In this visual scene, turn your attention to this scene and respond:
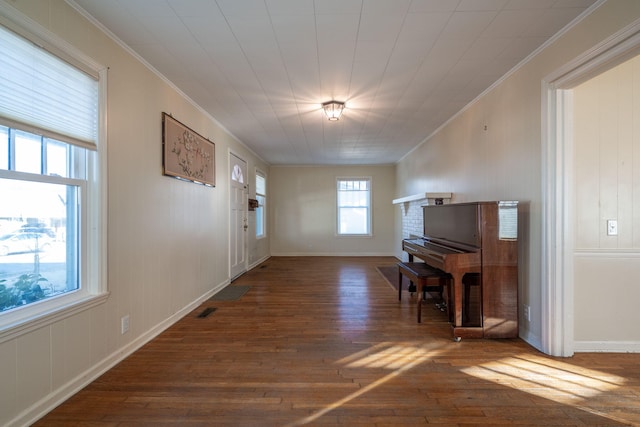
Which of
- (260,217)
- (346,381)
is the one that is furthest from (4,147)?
(260,217)

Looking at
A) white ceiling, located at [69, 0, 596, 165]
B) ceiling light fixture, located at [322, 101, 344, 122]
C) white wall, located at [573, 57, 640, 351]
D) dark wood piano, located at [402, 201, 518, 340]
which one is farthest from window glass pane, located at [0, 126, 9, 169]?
white wall, located at [573, 57, 640, 351]

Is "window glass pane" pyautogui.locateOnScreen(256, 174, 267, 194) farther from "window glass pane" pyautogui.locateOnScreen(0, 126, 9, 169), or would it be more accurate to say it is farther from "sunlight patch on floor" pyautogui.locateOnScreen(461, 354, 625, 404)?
"sunlight patch on floor" pyautogui.locateOnScreen(461, 354, 625, 404)

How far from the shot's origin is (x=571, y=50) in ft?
7.04

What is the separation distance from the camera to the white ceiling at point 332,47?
Answer: 1.95m

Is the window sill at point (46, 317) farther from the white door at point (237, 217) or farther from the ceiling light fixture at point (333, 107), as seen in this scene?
the white door at point (237, 217)

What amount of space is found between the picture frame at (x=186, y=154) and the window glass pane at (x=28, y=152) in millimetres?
1178

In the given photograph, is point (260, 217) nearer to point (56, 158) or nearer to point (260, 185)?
point (260, 185)

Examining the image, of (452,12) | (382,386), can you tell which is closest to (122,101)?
(452,12)

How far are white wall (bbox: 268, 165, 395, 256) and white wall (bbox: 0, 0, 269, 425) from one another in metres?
4.32

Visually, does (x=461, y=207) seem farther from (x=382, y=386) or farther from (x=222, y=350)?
(x=222, y=350)

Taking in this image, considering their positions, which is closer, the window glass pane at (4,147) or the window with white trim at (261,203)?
the window glass pane at (4,147)

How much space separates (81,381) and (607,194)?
13.8 ft

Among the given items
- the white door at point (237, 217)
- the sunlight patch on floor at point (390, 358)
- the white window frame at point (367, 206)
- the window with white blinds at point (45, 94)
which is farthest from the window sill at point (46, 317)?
the white window frame at point (367, 206)

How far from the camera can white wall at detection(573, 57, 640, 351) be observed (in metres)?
2.38
